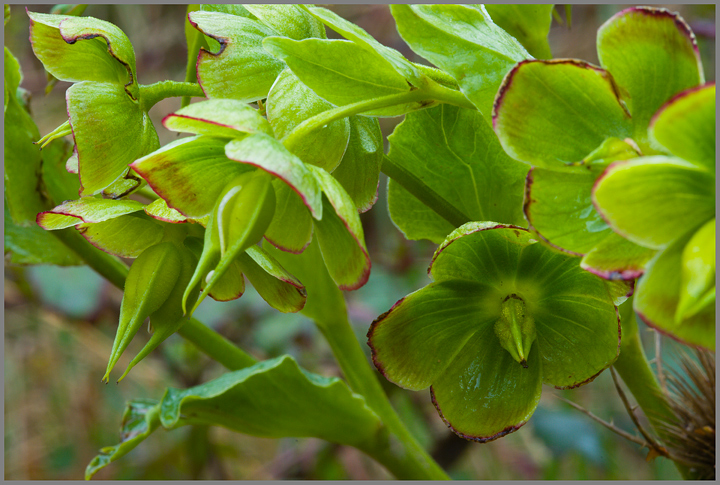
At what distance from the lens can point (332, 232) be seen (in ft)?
0.98

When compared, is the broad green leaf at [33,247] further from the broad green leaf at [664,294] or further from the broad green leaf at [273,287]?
the broad green leaf at [664,294]

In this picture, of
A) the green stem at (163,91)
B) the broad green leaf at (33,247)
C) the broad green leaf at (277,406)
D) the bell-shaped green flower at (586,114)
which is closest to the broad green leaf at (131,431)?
the broad green leaf at (277,406)

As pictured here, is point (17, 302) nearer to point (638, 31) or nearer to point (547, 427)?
point (547, 427)

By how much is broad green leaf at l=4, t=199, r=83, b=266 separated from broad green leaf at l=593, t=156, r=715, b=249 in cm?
50

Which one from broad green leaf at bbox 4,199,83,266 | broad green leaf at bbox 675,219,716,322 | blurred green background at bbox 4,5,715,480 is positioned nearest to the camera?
broad green leaf at bbox 675,219,716,322

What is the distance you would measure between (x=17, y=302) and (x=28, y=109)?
826mm

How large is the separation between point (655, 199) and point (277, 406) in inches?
13.7

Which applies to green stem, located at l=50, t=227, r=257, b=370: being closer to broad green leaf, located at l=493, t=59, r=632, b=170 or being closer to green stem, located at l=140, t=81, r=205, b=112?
green stem, located at l=140, t=81, r=205, b=112

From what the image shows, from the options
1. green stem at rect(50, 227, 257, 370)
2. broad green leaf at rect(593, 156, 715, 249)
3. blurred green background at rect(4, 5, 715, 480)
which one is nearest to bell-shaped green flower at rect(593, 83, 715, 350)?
broad green leaf at rect(593, 156, 715, 249)

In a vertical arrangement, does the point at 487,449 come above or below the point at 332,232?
below

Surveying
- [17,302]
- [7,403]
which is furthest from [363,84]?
[7,403]

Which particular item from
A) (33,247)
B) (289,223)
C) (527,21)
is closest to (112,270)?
(33,247)

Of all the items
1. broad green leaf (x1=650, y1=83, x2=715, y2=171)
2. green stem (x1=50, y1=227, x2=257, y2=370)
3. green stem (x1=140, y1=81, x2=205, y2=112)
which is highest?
broad green leaf (x1=650, y1=83, x2=715, y2=171)

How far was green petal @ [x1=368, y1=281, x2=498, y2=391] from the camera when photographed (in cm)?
33
